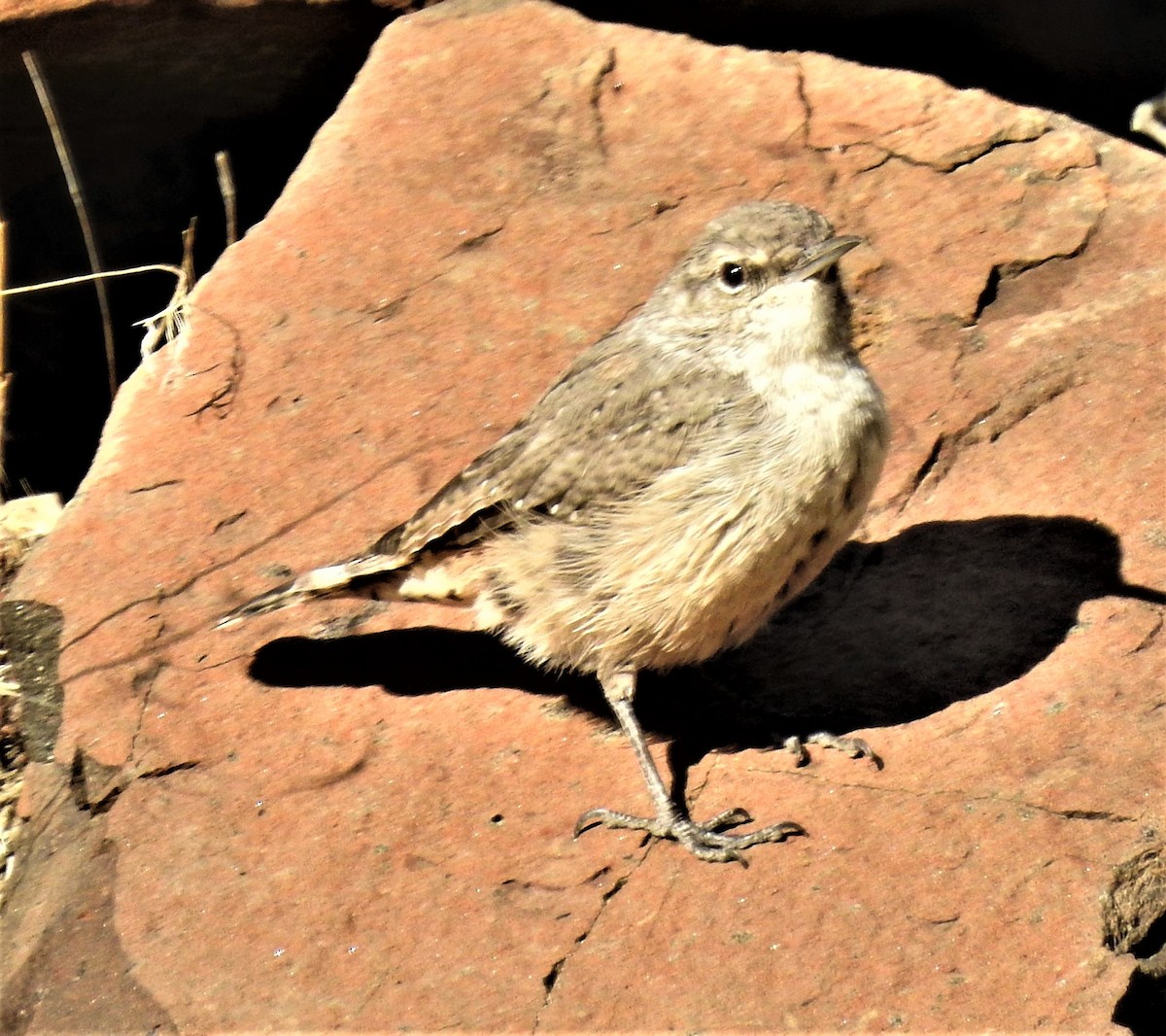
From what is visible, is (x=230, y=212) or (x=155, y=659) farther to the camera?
(x=230, y=212)

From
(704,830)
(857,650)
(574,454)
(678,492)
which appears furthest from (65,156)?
(704,830)

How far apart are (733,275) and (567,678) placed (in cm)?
150

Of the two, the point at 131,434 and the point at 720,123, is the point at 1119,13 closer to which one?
the point at 720,123

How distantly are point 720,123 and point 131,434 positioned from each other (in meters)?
3.02

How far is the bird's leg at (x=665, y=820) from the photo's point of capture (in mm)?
4266

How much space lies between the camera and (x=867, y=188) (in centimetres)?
657

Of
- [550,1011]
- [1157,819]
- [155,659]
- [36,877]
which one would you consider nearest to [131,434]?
[155,659]

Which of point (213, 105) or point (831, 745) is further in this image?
point (213, 105)

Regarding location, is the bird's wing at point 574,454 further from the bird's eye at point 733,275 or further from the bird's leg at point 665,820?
the bird's leg at point 665,820

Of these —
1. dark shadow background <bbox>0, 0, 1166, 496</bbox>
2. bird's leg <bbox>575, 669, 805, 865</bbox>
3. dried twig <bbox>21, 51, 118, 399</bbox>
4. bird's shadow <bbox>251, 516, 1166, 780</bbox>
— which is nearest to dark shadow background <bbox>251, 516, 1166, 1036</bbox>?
bird's shadow <bbox>251, 516, 1166, 780</bbox>

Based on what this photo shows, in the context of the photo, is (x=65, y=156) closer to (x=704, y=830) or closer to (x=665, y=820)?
(x=665, y=820)

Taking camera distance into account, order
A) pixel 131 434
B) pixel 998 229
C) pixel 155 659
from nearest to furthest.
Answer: pixel 155 659 → pixel 131 434 → pixel 998 229

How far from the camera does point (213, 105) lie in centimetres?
705

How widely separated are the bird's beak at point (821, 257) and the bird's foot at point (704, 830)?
162 centimetres
